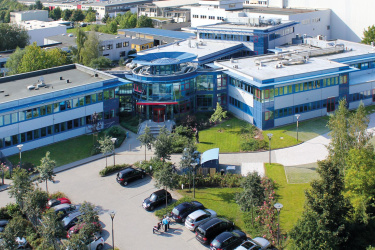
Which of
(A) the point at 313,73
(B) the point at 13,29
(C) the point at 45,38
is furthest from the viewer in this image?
(C) the point at 45,38

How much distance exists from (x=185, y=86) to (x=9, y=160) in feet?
69.5

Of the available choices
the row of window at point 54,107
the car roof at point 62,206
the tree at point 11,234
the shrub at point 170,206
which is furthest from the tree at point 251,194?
the row of window at point 54,107

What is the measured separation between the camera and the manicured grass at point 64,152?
44250mm

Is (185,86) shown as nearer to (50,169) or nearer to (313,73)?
(313,73)

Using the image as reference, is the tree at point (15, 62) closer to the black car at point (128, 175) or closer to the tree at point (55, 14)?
the black car at point (128, 175)

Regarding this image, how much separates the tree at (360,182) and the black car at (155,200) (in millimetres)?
13327

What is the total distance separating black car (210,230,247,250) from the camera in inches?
1162

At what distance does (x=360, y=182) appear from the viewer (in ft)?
100

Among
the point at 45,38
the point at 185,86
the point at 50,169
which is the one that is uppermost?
the point at 45,38

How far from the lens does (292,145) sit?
1822 inches

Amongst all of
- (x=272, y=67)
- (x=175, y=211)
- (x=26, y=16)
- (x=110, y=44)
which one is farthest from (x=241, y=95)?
(x=26, y=16)

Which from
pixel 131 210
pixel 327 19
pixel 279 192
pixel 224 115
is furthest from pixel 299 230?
pixel 327 19

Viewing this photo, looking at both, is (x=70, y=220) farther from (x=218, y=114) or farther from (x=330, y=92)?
(x=330, y=92)

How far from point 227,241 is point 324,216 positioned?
20.5 feet
